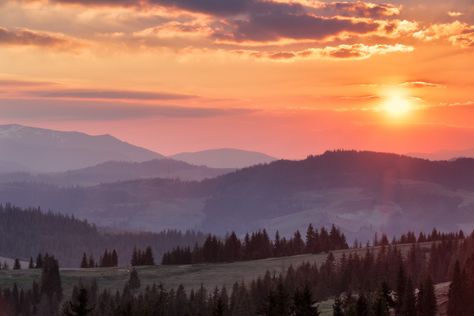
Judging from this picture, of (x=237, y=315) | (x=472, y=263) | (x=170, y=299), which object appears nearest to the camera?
(x=472, y=263)

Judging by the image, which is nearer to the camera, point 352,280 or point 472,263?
point 472,263

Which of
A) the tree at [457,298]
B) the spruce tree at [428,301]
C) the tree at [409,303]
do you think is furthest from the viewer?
the tree at [457,298]

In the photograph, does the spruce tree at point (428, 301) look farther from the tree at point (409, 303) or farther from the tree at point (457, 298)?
the tree at point (457, 298)

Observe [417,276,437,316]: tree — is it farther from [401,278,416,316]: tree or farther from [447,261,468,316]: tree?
[447,261,468,316]: tree

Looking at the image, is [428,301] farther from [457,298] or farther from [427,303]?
[457,298]

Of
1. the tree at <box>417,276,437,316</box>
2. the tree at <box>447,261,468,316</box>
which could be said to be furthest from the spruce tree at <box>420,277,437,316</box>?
the tree at <box>447,261,468,316</box>

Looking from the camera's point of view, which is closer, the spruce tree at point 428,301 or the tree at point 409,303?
the spruce tree at point 428,301

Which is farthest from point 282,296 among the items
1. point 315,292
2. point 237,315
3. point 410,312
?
point 315,292

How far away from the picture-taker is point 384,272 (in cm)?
19975

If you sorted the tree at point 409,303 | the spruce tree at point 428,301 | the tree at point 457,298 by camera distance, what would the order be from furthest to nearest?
the tree at point 457,298
the tree at point 409,303
the spruce tree at point 428,301

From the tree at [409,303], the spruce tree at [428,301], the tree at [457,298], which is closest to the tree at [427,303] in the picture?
the spruce tree at [428,301]

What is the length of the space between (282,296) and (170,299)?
7766 cm

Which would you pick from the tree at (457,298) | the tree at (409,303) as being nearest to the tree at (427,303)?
the tree at (409,303)

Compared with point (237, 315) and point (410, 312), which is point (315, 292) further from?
point (410, 312)
